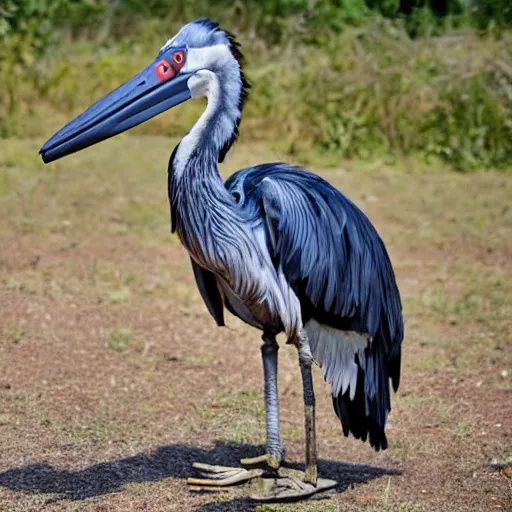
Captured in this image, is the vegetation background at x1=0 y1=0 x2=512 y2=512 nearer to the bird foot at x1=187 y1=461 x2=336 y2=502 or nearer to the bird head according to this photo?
the bird foot at x1=187 y1=461 x2=336 y2=502

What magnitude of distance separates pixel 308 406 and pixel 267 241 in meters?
0.74

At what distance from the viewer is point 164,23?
12.8 metres

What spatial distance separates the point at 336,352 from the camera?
4.46 metres

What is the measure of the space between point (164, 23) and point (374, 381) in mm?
9082

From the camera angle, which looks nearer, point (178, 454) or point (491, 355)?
point (178, 454)

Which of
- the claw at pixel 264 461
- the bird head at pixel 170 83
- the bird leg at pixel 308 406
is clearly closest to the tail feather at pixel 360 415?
the bird leg at pixel 308 406

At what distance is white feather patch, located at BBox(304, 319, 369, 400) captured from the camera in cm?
444

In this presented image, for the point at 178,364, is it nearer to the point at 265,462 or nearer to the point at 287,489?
A: the point at 265,462

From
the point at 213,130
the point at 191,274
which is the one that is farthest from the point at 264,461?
the point at 191,274

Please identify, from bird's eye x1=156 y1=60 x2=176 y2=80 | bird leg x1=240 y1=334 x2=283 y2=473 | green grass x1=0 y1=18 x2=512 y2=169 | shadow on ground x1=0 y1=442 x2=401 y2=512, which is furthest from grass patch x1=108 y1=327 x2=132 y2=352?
green grass x1=0 y1=18 x2=512 y2=169

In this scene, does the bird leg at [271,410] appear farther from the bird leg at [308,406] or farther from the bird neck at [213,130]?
the bird neck at [213,130]

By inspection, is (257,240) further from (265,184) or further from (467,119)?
(467,119)

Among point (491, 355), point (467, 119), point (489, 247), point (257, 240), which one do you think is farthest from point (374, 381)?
point (467, 119)

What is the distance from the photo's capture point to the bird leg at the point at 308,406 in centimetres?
432
